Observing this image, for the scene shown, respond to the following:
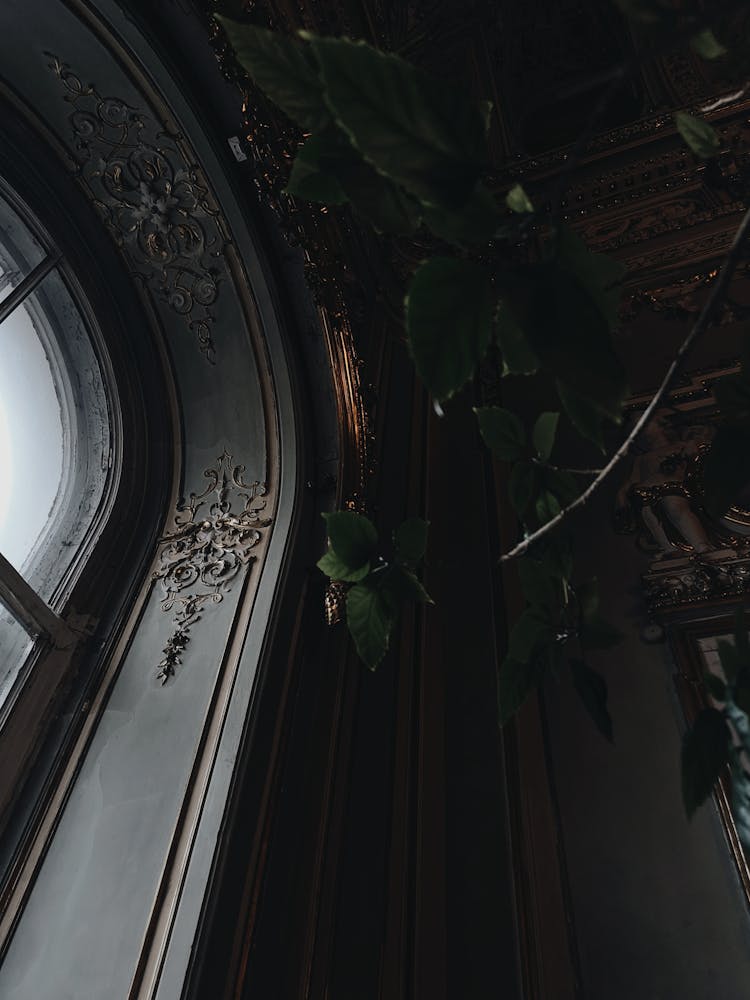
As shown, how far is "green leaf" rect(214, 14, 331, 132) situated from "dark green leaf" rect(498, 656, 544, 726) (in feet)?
1.06

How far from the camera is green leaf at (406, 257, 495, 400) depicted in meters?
0.27

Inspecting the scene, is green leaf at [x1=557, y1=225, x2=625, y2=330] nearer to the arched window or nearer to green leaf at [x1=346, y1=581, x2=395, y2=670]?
green leaf at [x1=346, y1=581, x2=395, y2=670]

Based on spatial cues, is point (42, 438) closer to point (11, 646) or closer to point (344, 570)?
point (11, 646)

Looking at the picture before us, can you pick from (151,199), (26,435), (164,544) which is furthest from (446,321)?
(151,199)

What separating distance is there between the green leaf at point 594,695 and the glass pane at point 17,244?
5.87ft

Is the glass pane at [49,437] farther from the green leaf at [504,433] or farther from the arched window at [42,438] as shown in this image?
the green leaf at [504,433]

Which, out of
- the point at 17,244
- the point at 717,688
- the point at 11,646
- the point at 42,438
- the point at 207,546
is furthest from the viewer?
the point at 17,244

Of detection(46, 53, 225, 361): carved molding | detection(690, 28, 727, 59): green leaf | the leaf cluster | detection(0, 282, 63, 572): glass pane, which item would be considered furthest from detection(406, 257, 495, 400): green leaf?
detection(46, 53, 225, 361): carved molding

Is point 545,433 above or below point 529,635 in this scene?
above

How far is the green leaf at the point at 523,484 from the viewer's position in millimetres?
470

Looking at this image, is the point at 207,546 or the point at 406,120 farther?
the point at 207,546

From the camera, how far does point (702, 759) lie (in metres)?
0.34

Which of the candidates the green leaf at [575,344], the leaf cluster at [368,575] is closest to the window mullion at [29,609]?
the leaf cluster at [368,575]

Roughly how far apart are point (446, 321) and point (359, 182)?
10 cm
